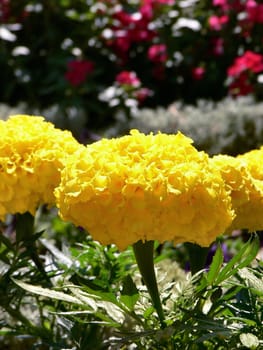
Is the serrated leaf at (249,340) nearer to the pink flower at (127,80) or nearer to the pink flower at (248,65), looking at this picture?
the pink flower at (248,65)

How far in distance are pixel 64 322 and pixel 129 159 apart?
0.50 meters

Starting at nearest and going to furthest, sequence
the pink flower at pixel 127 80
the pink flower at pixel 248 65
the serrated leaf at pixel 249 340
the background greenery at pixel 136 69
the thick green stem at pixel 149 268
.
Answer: the serrated leaf at pixel 249 340, the thick green stem at pixel 149 268, the background greenery at pixel 136 69, the pink flower at pixel 248 65, the pink flower at pixel 127 80

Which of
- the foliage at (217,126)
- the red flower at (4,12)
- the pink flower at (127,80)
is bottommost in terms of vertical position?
the pink flower at (127,80)

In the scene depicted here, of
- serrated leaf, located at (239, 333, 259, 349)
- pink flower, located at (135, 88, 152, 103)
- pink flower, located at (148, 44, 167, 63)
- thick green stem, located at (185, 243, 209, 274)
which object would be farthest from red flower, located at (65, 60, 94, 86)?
serrated leaf, located at (239, 333, 259, 349)

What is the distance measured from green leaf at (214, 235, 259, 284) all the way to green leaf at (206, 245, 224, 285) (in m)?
0.02

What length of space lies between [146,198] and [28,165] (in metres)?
0.40

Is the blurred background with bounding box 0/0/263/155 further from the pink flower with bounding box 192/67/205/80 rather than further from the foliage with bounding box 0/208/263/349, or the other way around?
the foliage with bounding box 0/208/263/349

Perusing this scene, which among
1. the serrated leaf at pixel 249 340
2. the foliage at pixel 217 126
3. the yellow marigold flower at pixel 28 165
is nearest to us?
the serrated leaf at pixel 249 340

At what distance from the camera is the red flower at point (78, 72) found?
17.7ft

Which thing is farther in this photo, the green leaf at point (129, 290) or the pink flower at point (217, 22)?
the pink flower at point (217, 22)

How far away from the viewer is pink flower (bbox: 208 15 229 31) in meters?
5.52

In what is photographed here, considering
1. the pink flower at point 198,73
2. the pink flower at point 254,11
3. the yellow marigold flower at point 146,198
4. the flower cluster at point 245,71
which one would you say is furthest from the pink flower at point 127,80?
the yellow marigold flower at point 146,198

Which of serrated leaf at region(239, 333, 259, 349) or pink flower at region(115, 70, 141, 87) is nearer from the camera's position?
serrated leaf at region(239, 333, 259, 349)

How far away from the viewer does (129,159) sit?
152cm
